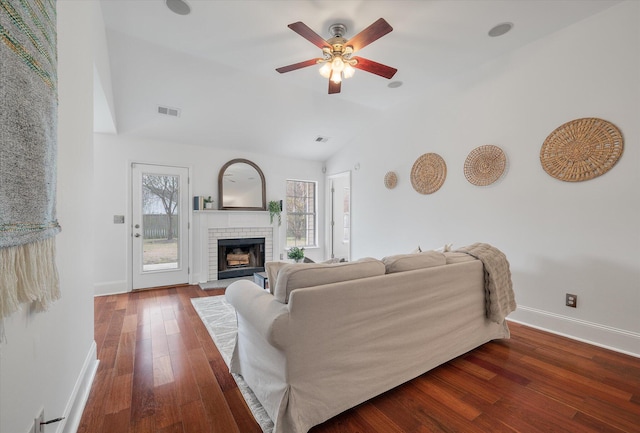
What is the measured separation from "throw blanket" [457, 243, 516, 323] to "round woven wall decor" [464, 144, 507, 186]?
1.12 metres

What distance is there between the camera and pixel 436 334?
205 cm

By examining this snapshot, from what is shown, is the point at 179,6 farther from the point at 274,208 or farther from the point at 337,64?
the point at 274,208

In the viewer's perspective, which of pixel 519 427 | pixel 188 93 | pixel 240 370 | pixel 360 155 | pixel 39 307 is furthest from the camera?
pixel 360 155

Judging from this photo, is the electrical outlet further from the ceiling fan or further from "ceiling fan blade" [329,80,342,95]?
"ceiling fan blade" [329,80,342,95]

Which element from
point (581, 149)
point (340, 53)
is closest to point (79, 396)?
point (340, 53)

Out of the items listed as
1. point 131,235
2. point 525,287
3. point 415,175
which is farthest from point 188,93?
point 525,287

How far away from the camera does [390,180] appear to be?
4.59m

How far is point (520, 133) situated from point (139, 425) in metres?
4.05

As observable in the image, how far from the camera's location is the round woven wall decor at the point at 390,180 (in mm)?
4512

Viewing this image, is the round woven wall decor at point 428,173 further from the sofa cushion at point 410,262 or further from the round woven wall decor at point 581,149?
the sofa cushion at point 410,262

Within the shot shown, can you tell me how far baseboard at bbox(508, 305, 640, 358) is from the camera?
2.40 m

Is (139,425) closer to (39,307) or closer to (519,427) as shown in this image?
(39,307)

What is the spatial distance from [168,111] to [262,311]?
351 cm

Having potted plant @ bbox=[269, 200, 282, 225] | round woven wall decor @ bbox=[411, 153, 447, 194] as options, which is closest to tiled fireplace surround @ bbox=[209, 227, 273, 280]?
potted plant @ bbox=[269, 200, 282, 225]
